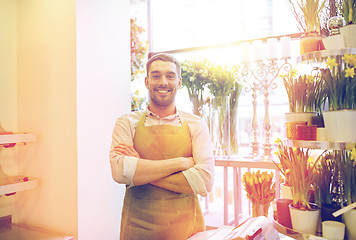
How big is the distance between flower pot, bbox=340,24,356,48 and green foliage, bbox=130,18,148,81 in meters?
2.01

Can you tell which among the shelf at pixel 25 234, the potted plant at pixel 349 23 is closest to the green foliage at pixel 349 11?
the potted plant at pixel 349 23

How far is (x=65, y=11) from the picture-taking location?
79.0 inches

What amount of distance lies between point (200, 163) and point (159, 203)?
10.9 inches

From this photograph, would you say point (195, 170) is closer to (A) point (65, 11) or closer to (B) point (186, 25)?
(A) point (65, 11)

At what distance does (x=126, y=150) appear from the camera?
1.40 meters

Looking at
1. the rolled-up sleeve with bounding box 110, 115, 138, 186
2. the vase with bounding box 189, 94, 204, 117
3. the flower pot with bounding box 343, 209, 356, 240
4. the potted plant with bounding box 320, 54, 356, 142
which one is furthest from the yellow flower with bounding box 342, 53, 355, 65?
the vase with bounding box 189, 94, 204, 117

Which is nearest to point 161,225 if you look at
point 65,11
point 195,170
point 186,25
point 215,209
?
point 195,170

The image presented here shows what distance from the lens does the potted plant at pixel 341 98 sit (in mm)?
1174

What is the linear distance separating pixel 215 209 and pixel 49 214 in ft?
5.32

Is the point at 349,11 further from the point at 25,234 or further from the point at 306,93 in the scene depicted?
the point at 25,234

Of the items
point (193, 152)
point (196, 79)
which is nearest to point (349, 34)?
point (193, 152)

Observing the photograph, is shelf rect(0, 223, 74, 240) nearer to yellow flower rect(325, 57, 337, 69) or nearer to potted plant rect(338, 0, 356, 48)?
yellow flower rect(325, 57, 337, 69)

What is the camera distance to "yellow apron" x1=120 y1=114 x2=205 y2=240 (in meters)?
1.39

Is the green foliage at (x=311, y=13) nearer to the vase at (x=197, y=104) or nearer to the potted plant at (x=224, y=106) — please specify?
the potted plant at (x=224, y=106)
